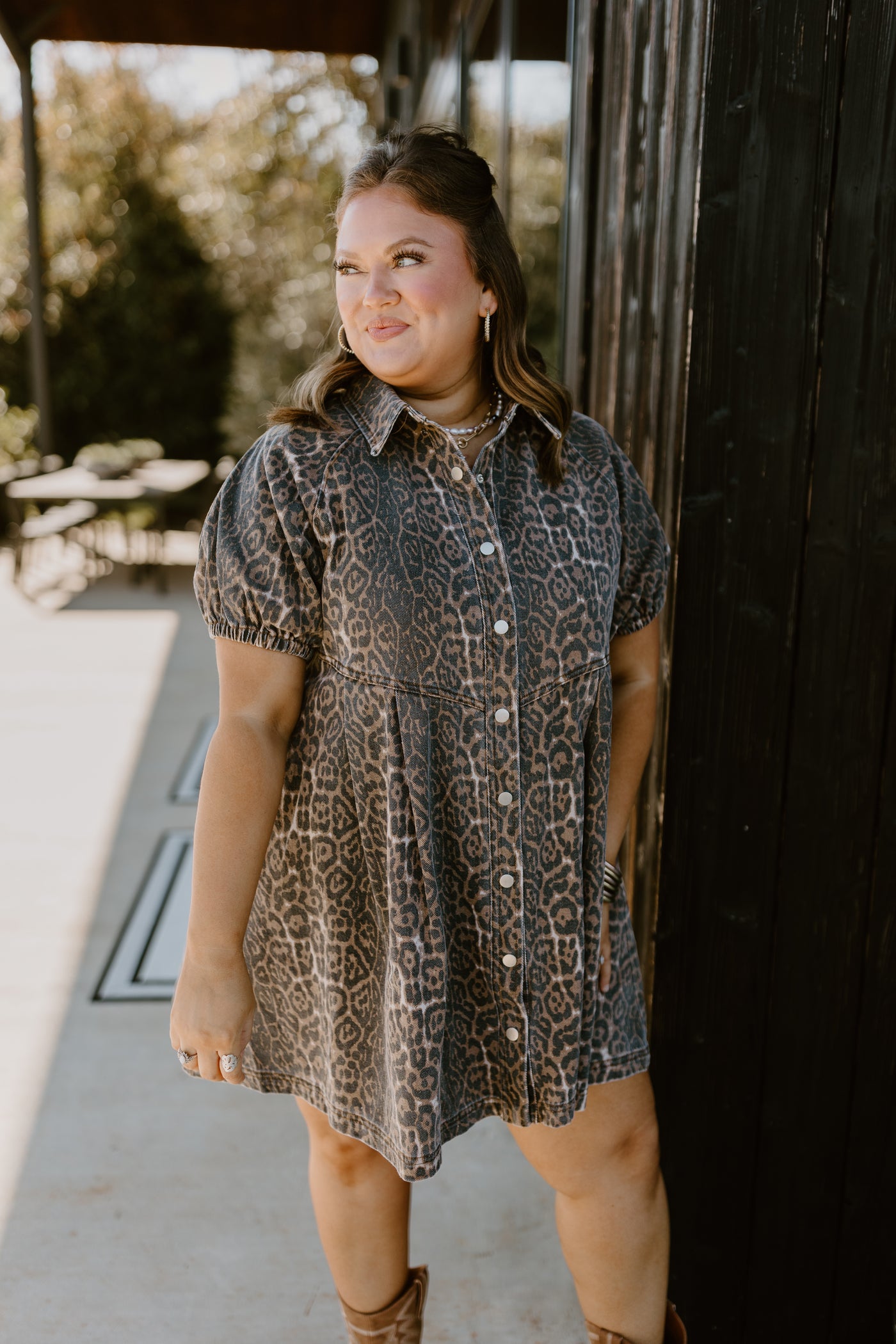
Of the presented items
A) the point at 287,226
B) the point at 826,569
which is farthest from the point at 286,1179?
the point at 287,226

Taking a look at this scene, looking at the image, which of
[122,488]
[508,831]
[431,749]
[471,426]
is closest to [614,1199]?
Answer: [508,831]

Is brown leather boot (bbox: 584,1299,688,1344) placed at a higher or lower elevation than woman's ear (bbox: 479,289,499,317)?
lower

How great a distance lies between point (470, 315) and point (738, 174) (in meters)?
0.39

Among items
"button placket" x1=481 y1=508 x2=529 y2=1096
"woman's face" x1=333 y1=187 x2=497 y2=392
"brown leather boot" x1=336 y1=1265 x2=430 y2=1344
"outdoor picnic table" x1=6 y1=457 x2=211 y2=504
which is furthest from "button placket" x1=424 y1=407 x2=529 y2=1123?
"outdoor picnic table" x1=6 y1=457 x2=211 y2=504

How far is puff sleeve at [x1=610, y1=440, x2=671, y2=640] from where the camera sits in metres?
1.44

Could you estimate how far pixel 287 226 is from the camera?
13281 mm

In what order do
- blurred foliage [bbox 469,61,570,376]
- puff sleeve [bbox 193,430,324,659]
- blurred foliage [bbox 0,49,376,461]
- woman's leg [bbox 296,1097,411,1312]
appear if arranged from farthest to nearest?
blurred foliage [bbox 0,49,376,461] → blurred foliage [bbox 469,61,570,376] → woman's leg [bbox 296,1097,411,1312] → puff sleeve [bbox 193,430,324,659]

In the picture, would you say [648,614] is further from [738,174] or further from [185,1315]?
[185,1315]

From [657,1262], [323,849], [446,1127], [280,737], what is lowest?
[657,1262]

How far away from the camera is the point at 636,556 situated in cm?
145

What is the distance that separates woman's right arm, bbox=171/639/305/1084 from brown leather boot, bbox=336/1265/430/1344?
504mm

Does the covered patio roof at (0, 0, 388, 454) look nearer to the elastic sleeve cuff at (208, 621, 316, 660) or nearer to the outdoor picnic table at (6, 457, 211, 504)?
the outdoor picnic table at (6, 457, 211, 504)

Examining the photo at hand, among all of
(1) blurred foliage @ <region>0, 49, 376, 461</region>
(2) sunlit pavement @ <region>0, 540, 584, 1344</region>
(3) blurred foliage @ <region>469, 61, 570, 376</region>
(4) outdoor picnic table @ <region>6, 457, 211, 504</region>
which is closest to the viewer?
(2) sunlit pavement @ <region>0, 540, 584, 1344</region>

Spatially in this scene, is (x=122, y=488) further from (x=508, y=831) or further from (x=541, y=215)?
(x=508, y=831)
